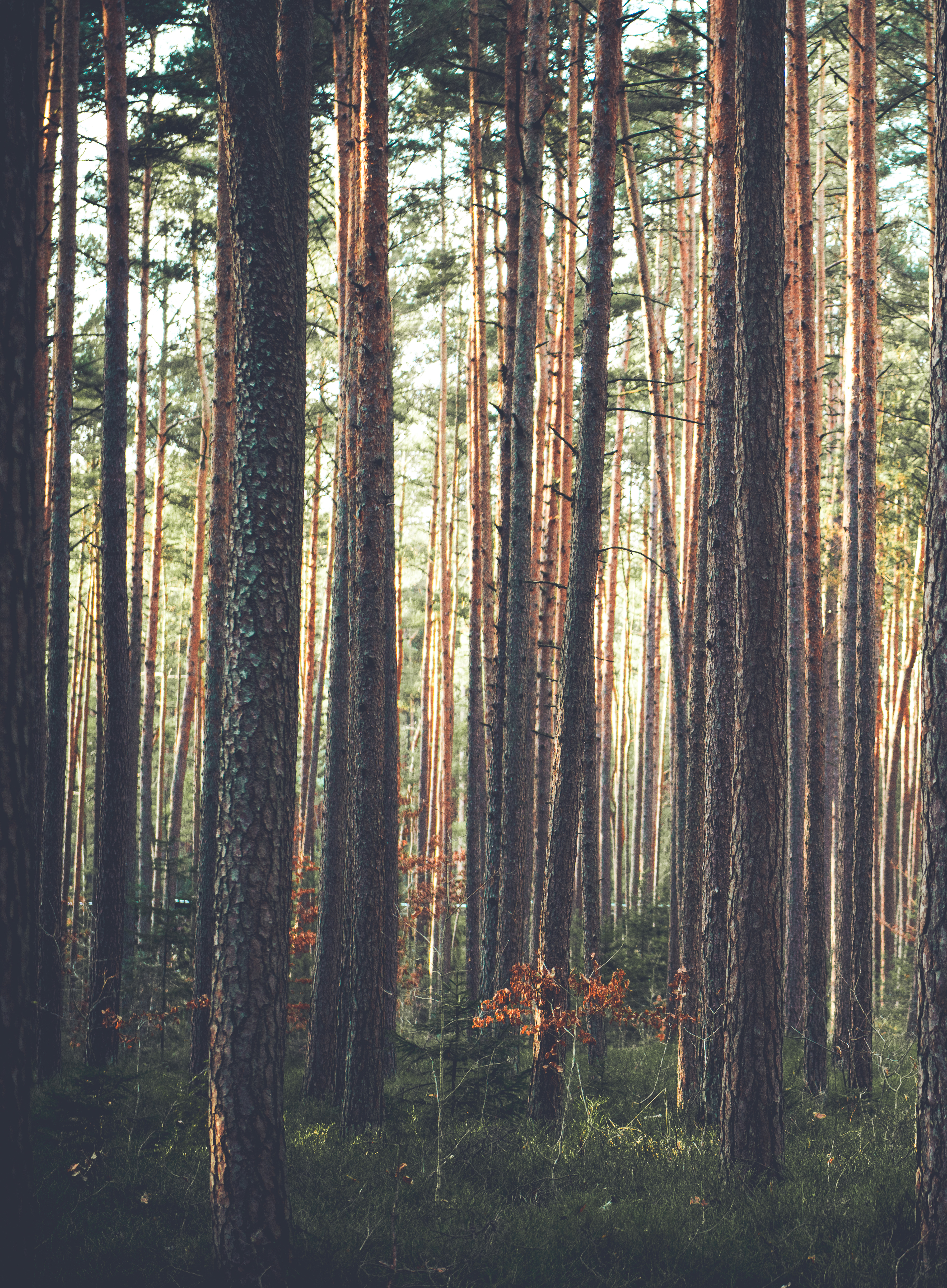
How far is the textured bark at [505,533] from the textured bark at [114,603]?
3.16 meters

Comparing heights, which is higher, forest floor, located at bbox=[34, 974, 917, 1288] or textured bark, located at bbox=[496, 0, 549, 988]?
textured bark, located at bbox=[496, 0, 549, 988]

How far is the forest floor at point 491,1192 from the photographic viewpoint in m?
3.69

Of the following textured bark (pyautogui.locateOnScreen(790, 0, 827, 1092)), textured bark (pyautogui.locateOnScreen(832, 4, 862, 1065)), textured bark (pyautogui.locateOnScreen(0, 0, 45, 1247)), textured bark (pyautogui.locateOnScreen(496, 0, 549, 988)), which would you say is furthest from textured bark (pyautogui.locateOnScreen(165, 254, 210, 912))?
textured bark (pyautogui.locateOnScreen(0, 0, 45, 1247))

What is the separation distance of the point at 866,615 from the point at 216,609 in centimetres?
575

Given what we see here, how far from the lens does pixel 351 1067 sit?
5.61 m

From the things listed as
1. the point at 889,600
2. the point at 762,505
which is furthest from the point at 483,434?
the point at 889,600

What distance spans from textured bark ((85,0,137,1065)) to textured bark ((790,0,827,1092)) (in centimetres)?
585

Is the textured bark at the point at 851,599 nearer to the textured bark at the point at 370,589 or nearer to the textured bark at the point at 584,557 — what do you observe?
the textured bark at the point at 584,557

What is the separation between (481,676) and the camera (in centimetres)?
1126

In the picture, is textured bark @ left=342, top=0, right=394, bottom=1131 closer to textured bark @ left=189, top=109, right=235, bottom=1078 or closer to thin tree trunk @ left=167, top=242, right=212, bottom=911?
textured bark @ left=189, top=109, right=235, bottom=1078

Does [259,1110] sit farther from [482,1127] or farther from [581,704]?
[581,704]

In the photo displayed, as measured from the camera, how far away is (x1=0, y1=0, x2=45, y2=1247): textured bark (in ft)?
6.73

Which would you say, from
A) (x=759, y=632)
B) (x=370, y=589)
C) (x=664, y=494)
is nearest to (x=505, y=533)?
(x=664, y=494)

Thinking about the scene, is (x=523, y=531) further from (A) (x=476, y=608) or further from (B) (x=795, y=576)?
(A) (x=476, y=608)
